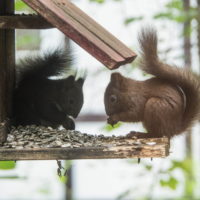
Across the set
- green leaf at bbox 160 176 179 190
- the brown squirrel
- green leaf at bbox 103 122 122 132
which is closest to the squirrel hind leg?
the brown squirrel

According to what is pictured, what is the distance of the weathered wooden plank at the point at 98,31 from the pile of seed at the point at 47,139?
445mm

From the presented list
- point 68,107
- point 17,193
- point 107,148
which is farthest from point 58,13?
point 17,193

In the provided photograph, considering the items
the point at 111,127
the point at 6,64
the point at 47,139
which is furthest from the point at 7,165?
the point at 111,127

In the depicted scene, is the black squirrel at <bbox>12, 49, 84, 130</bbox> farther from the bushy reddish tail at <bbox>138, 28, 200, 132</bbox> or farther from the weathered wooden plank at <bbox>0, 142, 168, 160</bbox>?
the weathered wooden plank at <bbox>0, 142, 168, 160</bbox>

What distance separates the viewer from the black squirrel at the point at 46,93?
3.46 meters

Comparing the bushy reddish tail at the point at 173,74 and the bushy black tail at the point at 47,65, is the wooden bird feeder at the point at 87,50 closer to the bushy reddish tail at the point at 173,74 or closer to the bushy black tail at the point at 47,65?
the bushy reddish tail at the point at 173,74

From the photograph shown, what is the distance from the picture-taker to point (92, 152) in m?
2.57

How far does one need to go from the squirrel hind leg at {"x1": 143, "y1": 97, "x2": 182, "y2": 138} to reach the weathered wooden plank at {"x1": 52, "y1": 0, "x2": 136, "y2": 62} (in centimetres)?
52

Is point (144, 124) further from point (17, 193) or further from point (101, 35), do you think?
point (17, 193)

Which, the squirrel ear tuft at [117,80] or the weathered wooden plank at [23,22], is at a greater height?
the weathered wooden plank at [23,22]

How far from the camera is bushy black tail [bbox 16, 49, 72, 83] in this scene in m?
3.61

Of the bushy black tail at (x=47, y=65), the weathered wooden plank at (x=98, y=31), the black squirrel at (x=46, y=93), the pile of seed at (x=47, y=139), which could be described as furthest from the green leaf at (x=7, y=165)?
the bushy black tail at (x=47, y=65)

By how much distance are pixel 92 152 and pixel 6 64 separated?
0.89m

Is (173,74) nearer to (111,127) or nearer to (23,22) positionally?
(111,127)
